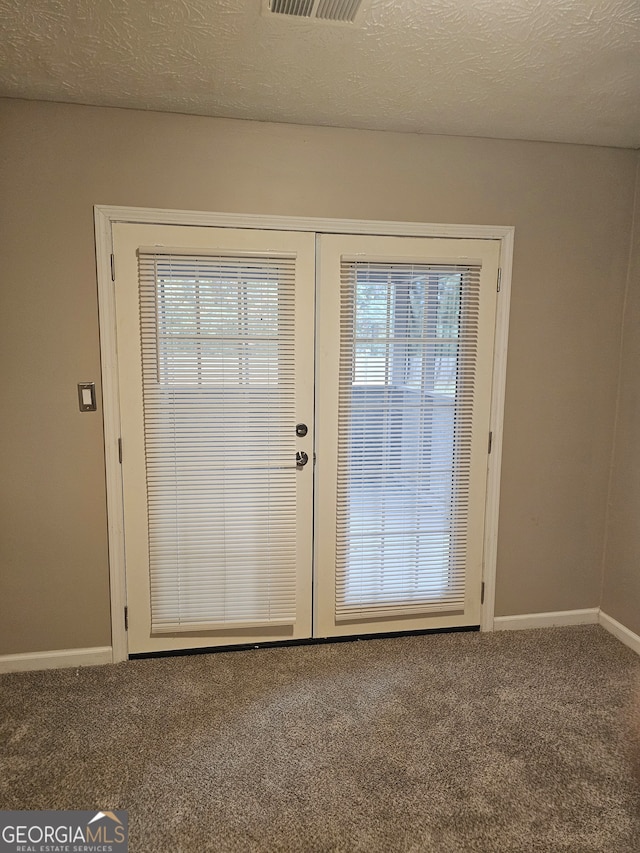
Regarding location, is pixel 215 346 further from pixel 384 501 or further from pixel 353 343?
pixel 384 501

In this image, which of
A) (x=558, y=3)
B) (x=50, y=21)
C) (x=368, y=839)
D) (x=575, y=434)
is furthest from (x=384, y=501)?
(x=50, y=21)

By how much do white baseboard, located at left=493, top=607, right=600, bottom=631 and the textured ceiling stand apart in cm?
250

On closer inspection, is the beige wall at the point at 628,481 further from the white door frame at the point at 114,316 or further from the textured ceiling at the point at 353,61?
the textured ceiling at the point at 353,61

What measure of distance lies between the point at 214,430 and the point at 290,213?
1.09 m

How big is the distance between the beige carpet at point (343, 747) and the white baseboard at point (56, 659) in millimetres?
54

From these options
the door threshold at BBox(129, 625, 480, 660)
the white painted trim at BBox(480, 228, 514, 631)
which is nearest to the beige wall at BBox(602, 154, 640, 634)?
the white painted trim at BBox(480, 228, 514, 631)

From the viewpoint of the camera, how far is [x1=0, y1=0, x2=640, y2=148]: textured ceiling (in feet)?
5.45

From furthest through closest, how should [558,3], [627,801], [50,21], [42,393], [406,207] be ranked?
[406,207], [42,393], [627,801], [50,21], [558,3]

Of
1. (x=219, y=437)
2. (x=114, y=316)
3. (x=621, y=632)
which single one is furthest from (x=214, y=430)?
(x=621, y=632)

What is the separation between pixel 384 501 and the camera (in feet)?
9.13

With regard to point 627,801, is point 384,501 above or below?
above

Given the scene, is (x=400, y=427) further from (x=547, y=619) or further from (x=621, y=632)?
(x=621, y=632)

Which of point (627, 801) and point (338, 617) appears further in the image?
point (338, 617)

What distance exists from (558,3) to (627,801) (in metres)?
2.56
